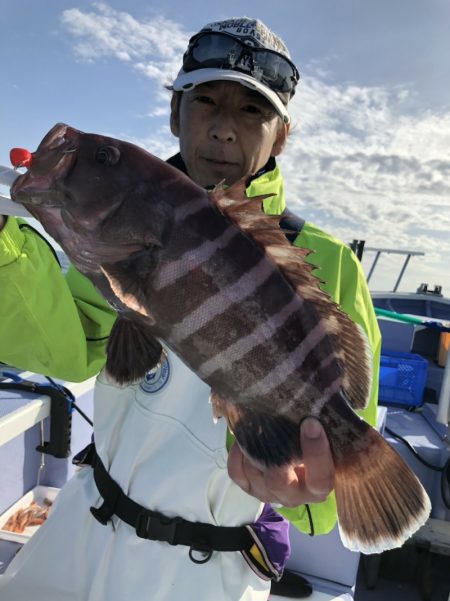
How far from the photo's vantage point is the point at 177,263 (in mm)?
1544

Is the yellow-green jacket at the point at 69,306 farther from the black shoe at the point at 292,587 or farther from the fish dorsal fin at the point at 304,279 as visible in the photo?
the black shoe at the point at 292,587

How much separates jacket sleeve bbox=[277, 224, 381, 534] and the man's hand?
1.72ft

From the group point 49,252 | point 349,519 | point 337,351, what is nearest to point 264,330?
point 337,351

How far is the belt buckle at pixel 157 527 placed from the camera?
2.11m

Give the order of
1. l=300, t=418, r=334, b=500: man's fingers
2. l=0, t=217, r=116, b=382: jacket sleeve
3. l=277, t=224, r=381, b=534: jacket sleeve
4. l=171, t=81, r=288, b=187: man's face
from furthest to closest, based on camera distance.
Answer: l=171, t=81, r=288, b=187: man's face → l=277, t=224, r=381, b=534: jacket sleeve → l=0, t=217, r=116, b=382: jacket sleeve → l=300, t=418, r=334, b=500: man's fingers

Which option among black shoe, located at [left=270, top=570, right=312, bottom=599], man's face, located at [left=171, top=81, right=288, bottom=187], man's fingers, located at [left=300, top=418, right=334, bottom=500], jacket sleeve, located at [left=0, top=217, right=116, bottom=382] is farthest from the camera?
black shoe, located at [left=270, top=570, right=312, bottom=599]

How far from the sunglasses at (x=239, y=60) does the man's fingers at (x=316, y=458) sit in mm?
1783

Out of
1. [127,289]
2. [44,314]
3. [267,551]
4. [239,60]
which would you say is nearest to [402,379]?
[267,551]

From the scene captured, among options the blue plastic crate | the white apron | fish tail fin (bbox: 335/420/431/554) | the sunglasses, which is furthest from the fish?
the blue plastic crate

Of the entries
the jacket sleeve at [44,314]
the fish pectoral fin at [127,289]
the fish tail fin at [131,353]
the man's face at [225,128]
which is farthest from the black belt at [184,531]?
the man's face at [225,128]

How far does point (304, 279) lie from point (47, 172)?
94 centimetres

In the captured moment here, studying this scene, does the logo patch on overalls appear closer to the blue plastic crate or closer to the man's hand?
the man's hand

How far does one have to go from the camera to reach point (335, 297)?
2365 mm

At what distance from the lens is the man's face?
8.10ft
